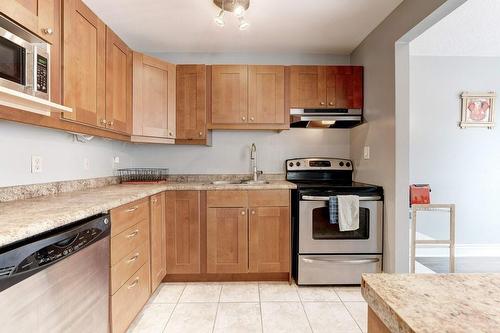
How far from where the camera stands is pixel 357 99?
2885 mm

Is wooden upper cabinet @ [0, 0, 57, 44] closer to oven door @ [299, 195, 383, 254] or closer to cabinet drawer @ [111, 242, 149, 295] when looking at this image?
cabinet drawer @ [111, 242, 149, 295]

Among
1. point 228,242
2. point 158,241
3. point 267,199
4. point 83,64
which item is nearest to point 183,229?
point 158,241

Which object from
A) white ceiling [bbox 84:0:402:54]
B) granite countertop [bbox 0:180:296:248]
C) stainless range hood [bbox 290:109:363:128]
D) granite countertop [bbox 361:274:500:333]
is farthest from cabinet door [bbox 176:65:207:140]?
granite countertop [bbox 361:274:500:333]

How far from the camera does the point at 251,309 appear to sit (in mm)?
2137

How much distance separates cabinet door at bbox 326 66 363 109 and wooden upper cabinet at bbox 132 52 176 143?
1652mm

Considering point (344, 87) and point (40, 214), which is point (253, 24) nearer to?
point (344, 87)

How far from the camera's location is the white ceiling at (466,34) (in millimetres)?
2303

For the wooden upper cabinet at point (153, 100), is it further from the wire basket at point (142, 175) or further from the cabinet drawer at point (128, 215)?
the cabinet drawer at point (128, 215)

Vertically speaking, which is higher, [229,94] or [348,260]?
[229,94]

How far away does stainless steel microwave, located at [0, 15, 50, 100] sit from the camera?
45.8 inches

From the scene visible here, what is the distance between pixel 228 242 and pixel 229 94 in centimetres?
150

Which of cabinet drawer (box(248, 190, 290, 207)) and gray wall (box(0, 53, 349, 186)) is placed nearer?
cabinet drawer (box(248, 190, 290, 207))

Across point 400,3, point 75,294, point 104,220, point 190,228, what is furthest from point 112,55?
point 400,3

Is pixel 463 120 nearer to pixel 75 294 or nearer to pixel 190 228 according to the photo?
pixel 190 228
